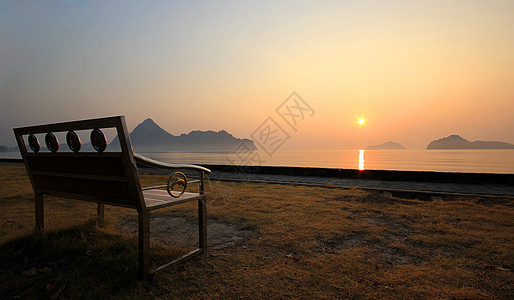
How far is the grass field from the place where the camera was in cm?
193

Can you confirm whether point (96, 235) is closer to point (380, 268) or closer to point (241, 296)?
point (241, 296)

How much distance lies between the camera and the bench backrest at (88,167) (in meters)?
1.90

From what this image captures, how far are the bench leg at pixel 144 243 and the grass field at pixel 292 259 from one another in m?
0.10

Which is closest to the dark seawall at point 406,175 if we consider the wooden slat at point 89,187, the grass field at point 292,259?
the grass field at point 292,259

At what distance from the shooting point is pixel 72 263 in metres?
2.34

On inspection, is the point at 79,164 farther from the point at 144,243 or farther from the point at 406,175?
the point at 406,175

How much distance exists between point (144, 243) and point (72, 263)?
901 mm

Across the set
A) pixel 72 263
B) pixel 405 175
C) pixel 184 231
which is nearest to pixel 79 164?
pixel 72 263

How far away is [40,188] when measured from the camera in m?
2.80

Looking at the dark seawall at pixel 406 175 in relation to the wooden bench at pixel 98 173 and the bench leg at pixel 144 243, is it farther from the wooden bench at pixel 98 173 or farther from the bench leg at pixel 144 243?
the bench leg at pixel 144 243

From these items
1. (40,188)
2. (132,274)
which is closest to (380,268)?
(132,274)

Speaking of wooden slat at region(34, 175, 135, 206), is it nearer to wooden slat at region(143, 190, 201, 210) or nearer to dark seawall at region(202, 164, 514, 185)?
wooden slat at region(143, 190, 201, 210)

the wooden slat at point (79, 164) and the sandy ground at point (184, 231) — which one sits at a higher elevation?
the wooden slat at point (79, 164)

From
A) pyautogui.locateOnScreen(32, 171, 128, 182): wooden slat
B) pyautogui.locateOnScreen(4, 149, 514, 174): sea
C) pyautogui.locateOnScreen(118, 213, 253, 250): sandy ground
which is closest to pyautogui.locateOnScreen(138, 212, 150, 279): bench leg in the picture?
pyautogui.locateOnScreen(32, 171, 128, 182): wooden slat
